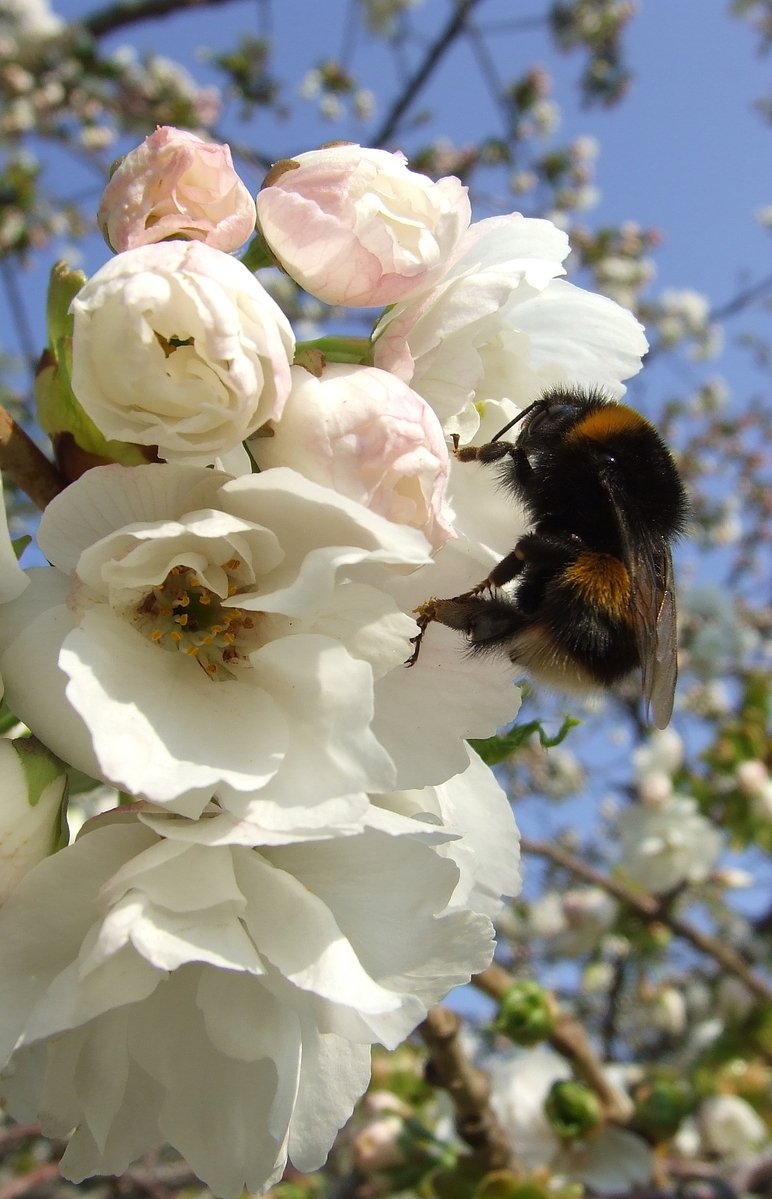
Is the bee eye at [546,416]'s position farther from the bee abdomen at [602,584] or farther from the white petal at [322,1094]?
the white petal at [322,1094]

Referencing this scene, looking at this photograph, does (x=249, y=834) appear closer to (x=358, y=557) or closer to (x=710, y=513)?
(x=358, y=557)

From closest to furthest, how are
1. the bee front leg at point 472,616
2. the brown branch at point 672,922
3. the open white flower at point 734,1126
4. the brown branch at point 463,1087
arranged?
the bee front leg at point 472,616, the brown branch at point 463,1087, the open white flower at point 734,1126, the brown branch at point 672,922

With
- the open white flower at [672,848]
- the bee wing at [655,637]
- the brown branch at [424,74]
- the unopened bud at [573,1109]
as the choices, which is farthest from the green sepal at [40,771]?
the brown branch at [424,74]

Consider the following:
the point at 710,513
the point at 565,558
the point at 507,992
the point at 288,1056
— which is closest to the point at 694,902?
the point at 507,992

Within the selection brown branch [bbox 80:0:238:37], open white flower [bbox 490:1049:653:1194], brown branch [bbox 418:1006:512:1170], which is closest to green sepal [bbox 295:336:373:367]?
brown branch [bbox 418:1006:512:1170]

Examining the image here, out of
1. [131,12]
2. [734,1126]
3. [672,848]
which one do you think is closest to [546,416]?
[734,1126]

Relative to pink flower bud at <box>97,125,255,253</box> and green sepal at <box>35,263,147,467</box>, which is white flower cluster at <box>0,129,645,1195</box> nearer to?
pink flower bud at <box>97,125,255,253</box>
